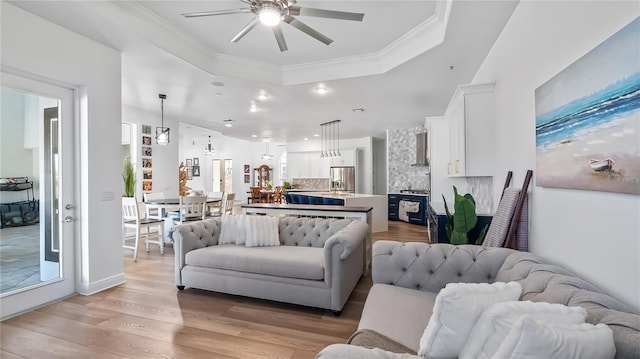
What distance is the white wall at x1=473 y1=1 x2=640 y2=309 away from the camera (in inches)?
49.0

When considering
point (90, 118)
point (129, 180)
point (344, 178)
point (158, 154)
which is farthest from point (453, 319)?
point (344, 178)

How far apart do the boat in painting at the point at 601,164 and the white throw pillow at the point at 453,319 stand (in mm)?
791

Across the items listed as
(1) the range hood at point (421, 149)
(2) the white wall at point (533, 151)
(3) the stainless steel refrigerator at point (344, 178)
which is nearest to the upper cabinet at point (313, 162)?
(3) the stainless steel refrigerator at point (344, 178)

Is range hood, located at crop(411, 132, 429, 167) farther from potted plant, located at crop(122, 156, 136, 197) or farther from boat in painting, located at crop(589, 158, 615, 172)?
potted plant, located at crop(122, 156, 136, 197)

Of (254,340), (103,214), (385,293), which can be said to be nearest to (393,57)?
(385,293)

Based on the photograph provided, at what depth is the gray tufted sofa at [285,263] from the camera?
8.80 feet

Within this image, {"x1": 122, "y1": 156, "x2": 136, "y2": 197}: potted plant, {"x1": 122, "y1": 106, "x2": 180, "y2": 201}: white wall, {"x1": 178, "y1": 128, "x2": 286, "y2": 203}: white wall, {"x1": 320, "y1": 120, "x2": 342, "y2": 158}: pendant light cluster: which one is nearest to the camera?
{"x1": 122, "y1": 156, "x2": 136, "y2": 197}: potted plant

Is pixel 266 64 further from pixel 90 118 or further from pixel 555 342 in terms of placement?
pixel 555 342

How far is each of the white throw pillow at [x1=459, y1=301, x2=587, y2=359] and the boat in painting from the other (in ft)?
2.26

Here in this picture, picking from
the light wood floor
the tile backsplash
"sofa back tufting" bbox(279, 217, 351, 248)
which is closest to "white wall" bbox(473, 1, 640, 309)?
the light wood floor

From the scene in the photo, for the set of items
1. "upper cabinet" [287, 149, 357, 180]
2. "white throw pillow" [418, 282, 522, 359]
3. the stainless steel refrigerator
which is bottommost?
"white throw pillow" [418, 282, 522, 359]

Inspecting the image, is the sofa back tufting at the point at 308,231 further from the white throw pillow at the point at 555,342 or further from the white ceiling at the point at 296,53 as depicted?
the white throw pillow at the point at 555,342

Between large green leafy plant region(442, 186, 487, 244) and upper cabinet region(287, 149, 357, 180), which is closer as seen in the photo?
large green leafy plant region(442, 186, 487, 244)

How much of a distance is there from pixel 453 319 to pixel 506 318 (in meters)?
0.20
